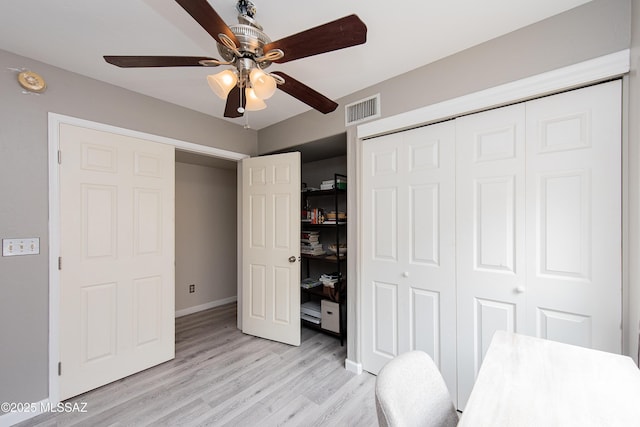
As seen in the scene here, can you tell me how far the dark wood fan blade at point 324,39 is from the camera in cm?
99

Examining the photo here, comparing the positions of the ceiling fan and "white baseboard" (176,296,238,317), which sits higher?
the ceiling fan

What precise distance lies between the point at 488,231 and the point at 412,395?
3.92ft

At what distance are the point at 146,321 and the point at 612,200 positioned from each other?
3350 millimetres

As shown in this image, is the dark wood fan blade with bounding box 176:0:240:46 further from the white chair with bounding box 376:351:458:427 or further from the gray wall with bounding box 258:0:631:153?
the white chair with bounding box 376:351:458:427

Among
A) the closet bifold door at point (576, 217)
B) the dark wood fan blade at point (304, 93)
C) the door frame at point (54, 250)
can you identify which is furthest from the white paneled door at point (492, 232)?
the door frame at point (54, 250)

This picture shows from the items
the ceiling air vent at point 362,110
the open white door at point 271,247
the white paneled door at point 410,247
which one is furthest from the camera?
the open white door at point 271,247

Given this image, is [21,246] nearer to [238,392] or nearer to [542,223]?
[238,392]

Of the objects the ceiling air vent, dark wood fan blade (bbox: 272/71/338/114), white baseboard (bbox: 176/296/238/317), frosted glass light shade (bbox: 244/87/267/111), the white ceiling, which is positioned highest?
the white ceiling

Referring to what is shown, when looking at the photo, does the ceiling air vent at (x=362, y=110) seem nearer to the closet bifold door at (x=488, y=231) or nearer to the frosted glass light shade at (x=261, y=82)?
the closet bifold door at (x=488, y=231)

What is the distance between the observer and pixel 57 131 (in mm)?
1909

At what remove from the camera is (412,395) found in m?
0.91

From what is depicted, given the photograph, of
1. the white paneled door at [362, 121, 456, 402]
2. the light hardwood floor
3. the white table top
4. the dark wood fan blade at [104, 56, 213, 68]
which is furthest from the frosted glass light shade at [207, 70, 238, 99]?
the light hardwood floor

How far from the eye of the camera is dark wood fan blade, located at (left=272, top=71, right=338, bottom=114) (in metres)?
1.39

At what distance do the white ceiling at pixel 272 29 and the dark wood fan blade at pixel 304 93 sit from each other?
0.38 metres
